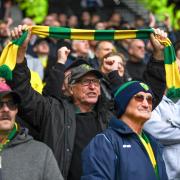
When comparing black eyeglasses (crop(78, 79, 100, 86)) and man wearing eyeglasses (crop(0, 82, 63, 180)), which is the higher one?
black eyeglasses (crop(78, 79, 100, 86))

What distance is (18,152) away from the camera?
670 centimetres

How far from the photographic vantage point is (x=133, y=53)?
41.1ft

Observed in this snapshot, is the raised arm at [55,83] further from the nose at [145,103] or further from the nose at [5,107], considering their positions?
the nose at [145,103]

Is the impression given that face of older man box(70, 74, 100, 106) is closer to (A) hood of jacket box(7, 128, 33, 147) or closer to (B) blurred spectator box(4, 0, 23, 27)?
(A) hood of jacket box(7, 128, 33, 147)

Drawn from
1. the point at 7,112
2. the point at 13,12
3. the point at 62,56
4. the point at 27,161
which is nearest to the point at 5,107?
the point at 7,112

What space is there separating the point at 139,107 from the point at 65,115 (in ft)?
3.16

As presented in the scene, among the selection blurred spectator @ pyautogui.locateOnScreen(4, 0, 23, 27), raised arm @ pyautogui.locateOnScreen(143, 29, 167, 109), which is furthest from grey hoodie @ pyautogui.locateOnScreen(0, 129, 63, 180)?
blurred spectator @ pyautogui.locateOnScreen(4, 0, 23, 27)

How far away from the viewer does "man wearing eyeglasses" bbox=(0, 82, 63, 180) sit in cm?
659

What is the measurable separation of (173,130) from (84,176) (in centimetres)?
135

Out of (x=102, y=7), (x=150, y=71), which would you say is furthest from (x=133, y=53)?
(x=102, y=7)

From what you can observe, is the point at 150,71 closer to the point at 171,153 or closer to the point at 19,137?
the point at 171,153

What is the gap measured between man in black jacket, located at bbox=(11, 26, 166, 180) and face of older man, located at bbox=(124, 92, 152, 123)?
0.78m

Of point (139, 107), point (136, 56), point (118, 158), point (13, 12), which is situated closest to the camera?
point (118, 158)

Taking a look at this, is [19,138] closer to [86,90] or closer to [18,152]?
[18,152]
